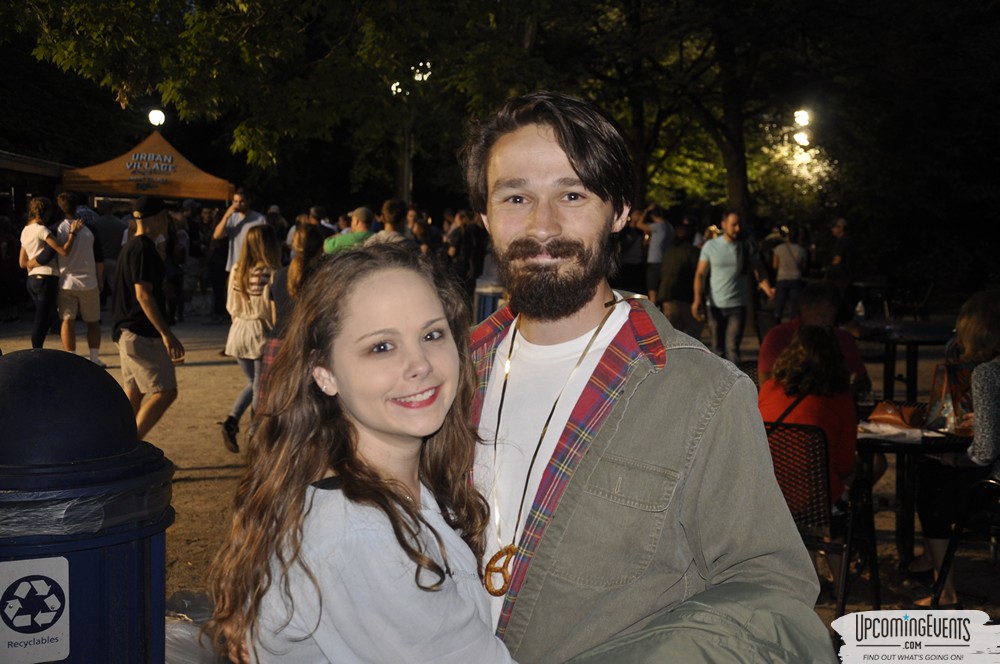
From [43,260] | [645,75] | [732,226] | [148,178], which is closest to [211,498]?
[43,260]


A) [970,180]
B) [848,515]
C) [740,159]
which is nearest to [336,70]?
[848,515]

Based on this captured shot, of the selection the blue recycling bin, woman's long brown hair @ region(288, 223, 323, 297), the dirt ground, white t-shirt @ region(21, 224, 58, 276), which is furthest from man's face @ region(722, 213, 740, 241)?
the blue recycling bin

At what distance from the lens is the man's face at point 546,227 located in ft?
8.09

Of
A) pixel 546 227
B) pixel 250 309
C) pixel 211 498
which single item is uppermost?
pixel 546 227

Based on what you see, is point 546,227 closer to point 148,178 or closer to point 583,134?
point 583,134

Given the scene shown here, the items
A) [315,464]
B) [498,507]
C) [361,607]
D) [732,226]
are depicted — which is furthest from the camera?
[732,226]

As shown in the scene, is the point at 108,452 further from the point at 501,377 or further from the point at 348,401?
the point at 501,377

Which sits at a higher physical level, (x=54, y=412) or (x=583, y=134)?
(x=583, y=134)

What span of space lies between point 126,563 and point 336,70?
9.98m

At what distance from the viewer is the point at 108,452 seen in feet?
8.52

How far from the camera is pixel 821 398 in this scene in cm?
571

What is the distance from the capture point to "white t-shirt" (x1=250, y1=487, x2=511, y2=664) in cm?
185

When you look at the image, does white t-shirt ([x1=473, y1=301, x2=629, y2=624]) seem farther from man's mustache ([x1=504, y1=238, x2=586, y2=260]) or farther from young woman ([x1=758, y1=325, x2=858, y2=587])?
young woman ([x1=758, y1=325, x2=858, y2=587])

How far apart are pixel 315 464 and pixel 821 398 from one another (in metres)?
4.18
